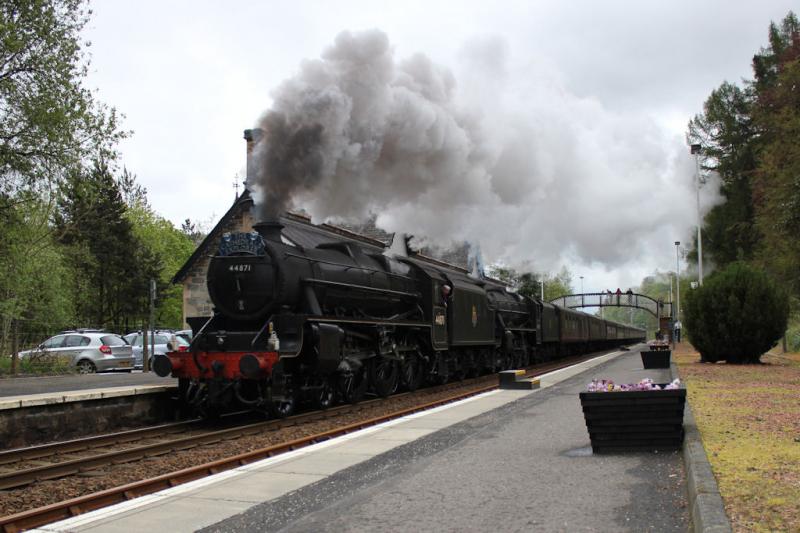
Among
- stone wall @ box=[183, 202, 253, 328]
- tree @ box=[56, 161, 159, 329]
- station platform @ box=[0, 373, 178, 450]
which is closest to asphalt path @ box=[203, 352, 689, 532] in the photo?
station platform @ box=[0, 373, 178, 450]

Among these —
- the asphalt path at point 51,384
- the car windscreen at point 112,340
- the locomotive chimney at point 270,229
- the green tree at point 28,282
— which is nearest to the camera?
the locomotive chimney at point 270,229

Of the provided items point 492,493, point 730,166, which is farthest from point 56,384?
point 730,166

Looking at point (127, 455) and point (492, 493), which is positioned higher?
point (492, 493)

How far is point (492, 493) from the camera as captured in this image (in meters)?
5.85

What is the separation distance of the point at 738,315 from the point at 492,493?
18.7 metres

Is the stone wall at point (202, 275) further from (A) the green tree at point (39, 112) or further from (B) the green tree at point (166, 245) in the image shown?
(B) the green tree at point (166, 245)

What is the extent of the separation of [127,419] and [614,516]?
8.87 meters

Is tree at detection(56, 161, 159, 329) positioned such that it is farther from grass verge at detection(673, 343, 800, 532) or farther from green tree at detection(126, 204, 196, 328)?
grass verge at detection(673, 343, 800, 532)

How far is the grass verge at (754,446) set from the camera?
461 cm

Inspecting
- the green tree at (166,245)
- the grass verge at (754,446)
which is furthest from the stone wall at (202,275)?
the green tree at (166,245)

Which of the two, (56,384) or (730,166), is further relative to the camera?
(730,166)

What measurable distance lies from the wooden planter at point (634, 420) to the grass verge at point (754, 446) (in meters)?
0.39

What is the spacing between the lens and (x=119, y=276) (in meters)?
41.0

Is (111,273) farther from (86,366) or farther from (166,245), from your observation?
(86,366)
